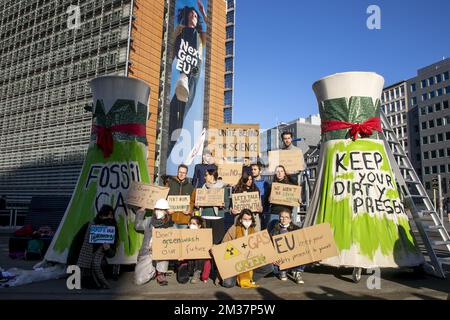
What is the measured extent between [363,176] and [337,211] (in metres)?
0.92

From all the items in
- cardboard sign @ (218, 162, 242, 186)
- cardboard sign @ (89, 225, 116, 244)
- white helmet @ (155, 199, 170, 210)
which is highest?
cardboard sign @ (218, 162, 242, 186)

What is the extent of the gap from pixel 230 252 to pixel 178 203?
6.79 feet

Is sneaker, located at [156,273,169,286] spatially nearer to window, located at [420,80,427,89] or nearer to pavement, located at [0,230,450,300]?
pavement, located at [0,230,450,300]

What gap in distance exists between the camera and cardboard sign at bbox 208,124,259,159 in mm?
11102

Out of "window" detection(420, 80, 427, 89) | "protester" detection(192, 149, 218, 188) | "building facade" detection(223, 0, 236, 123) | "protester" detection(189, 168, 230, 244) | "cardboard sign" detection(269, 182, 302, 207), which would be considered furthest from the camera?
"window" detection(420, 80, 427, 89)

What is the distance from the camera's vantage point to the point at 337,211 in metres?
7.36

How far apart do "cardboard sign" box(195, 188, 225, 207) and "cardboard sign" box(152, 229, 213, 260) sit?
141cm

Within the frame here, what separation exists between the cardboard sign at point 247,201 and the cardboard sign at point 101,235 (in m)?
2.54

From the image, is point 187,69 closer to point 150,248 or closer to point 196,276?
point 150,248

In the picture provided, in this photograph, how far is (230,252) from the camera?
20.7 ft

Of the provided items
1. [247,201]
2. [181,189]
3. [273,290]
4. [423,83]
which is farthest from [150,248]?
[423,83]

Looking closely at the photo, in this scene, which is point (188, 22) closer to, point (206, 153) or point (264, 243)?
point (206, 153)

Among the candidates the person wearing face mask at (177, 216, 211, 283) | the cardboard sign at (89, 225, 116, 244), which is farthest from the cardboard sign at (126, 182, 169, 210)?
the cardboard sign at (89, 225, 116, 244)
